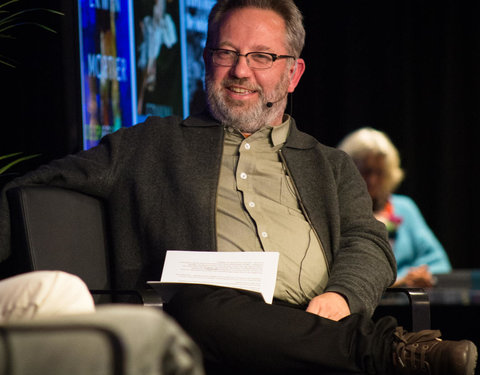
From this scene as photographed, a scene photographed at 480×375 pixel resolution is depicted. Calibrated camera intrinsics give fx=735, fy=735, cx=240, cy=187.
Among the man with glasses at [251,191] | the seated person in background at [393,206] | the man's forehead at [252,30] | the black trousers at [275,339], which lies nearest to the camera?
the black trousers at [275,339]

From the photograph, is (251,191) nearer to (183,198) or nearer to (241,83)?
(183,198)

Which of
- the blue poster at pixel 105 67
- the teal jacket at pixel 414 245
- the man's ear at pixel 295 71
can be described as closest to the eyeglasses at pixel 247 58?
the man's ear at pixel 295 71

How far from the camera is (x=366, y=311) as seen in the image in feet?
7.06

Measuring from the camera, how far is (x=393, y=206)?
447 cm

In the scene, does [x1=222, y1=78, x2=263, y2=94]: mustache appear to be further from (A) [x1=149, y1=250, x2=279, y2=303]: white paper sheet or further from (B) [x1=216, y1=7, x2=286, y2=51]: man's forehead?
(A) [x1=149, y1=250, x2=279, y2=303]: white paper sheet

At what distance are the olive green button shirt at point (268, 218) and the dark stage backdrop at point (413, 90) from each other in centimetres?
311

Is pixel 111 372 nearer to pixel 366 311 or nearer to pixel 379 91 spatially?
pixel 366 311

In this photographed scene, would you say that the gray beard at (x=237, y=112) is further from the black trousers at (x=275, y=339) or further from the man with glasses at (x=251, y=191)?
the black trousers at (x=275, y=339)

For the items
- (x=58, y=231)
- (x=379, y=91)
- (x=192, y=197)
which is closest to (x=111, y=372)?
(x=58, y=231)

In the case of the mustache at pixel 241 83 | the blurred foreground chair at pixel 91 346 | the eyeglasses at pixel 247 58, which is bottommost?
the blurred foreground chair at pixel 91 346

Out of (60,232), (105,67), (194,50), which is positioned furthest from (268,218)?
(194,50)

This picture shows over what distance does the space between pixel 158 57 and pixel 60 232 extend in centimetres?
121

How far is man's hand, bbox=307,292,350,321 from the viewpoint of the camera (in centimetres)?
203

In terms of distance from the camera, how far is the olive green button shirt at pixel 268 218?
2230 mm
